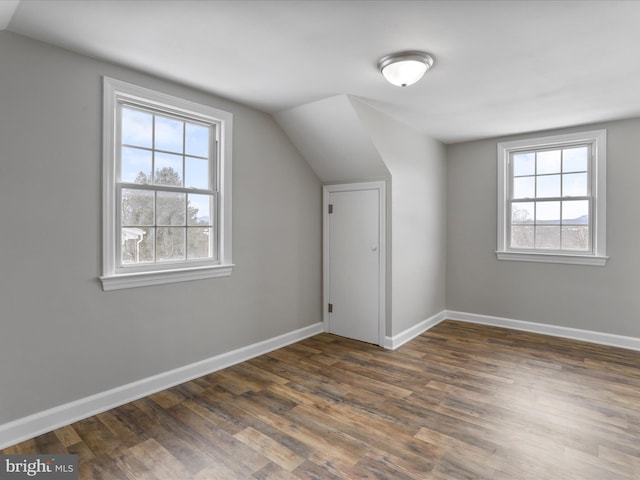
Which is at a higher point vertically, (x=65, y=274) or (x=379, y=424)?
(x=65, y=274)

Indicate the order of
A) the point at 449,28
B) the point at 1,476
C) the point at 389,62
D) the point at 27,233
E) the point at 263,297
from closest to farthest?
1. the point at 1,476
2. the point at 449,28
3. the point at 27,233
4. the point at 389,62
5. the point at 263,297

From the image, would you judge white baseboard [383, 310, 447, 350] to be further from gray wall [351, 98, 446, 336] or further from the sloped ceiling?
the sloped ceiling

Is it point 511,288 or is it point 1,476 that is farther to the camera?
→ point 511,288

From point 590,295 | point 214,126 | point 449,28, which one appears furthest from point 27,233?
point 590,295

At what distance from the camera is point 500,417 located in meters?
2.48

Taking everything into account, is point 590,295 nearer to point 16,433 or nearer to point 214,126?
point 214,126

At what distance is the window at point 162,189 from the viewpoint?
102 inches

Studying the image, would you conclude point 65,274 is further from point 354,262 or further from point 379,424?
point 354,262

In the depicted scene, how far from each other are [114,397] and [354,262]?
2623mm

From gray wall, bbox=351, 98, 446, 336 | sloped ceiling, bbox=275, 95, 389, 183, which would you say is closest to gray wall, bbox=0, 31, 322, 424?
sloped ceiling, bbox=275, 95, 389, 183

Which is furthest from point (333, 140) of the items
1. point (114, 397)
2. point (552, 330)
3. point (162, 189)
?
point (552, 330)

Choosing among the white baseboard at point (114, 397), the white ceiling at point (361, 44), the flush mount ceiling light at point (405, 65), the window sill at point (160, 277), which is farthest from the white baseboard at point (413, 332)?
the flush mount ceiling light at point (405, 65)

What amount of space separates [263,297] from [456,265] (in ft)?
9.45

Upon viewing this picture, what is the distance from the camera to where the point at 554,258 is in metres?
4.28
